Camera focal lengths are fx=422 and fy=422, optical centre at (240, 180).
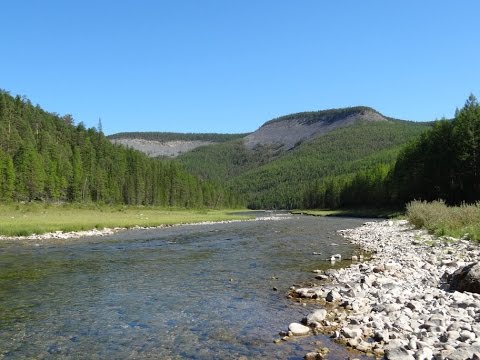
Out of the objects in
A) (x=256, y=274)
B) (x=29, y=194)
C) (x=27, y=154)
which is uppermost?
(x=27, y=154)

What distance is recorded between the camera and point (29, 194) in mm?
101625

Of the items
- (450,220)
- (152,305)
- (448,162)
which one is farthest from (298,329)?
(448,162)

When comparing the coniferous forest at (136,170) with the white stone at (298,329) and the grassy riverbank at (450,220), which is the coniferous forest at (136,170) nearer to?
the grassy riverbank at (450,220)

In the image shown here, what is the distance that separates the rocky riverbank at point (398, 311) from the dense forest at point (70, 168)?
88.0 metres

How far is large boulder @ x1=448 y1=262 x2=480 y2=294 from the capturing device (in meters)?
16.7

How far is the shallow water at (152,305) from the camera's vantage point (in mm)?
12898

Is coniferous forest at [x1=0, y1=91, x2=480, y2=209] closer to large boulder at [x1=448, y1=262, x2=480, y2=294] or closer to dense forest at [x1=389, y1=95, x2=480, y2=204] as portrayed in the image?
dense forest at [x1=389, y1=95, x2=480, y2=204]

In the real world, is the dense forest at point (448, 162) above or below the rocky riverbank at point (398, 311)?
above

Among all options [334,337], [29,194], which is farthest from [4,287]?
[29,194]

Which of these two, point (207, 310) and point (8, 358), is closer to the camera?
point (8, 358)

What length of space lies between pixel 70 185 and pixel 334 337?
116 m

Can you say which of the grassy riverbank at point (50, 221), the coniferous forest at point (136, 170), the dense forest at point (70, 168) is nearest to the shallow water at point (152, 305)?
the grassy riverbank at point (50, 221)

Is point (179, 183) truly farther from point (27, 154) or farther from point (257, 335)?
point (257, 335)

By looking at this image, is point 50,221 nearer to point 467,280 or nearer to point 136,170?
point 467,280
